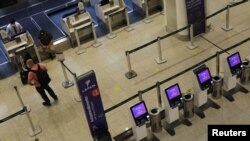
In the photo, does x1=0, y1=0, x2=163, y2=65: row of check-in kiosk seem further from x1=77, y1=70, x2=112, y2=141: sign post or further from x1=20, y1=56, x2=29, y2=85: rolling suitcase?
x1=77, y1=70, x2=112, y2=141: sign post

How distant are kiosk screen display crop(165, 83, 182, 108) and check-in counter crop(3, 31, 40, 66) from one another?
17.9ft

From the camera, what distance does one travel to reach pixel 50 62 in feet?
45.7

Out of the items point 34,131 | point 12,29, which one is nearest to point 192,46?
point 34,131

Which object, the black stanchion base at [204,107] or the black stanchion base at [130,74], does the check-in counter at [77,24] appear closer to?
the black stanchion base at [130,74]

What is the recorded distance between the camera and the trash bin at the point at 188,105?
10438mm

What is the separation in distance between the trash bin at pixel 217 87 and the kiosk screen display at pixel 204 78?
0.43 metres

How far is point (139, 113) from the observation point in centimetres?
971

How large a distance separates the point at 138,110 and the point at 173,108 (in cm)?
99

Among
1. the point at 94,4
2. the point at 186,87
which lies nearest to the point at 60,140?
the point at 186,87

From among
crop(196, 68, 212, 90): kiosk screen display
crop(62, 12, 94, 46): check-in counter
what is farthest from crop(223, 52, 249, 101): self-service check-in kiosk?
crop(62, 12, 94, 46): check-in counter

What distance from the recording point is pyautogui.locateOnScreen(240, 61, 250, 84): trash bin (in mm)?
11188

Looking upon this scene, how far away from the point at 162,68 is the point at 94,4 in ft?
15.9

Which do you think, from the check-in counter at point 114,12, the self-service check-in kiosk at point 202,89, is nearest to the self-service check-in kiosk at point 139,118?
the self-service check-in kiosk at point 202,89

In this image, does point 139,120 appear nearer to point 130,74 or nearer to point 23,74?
point 130,74
